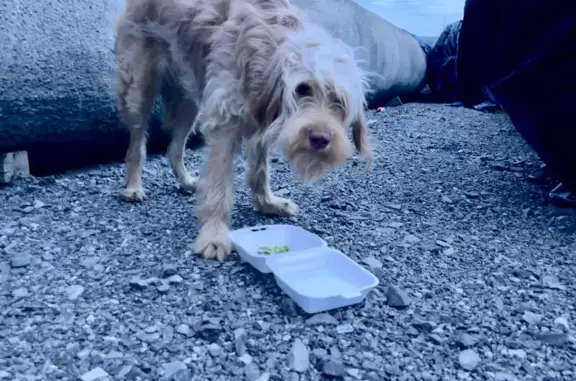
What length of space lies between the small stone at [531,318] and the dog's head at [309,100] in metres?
1.19

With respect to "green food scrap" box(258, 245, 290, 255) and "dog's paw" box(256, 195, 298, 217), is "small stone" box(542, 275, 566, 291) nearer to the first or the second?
"green food scrap" box(258, 245, 290, 255)

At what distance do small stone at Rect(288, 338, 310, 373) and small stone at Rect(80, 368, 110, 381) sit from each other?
0.71m

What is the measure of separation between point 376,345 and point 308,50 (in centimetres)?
153

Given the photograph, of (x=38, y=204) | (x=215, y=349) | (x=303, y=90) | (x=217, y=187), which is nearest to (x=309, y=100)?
(x=303, y=90)

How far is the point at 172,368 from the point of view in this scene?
224cm

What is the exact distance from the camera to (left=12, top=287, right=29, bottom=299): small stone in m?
2.78

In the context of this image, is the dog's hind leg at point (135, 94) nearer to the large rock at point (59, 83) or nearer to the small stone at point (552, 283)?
the large rock at point (59, 83)

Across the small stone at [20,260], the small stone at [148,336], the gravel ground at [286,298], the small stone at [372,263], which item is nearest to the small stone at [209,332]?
the gravel ground at [286,298]

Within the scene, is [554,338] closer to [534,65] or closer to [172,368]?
[172,368]

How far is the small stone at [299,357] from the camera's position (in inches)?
90.5

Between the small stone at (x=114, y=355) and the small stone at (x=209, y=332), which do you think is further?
the small stone at (x=209, y=332)

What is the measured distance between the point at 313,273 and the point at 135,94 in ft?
6.77

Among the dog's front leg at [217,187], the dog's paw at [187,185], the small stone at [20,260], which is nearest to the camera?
the small stone at [20,260]

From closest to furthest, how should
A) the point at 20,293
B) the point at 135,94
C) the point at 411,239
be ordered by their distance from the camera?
the point at 20,293 → the point at 411,239 → the point at 135,94
